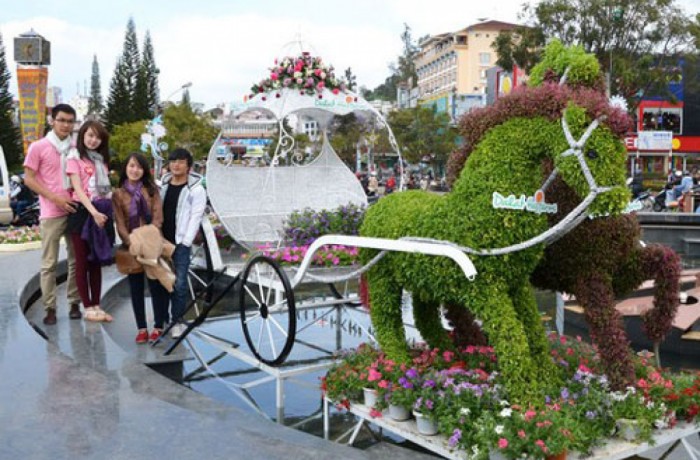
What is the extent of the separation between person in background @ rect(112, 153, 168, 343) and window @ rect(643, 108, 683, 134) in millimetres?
40761

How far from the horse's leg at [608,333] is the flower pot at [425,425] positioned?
3.58 ft

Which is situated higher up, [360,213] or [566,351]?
[360,213]

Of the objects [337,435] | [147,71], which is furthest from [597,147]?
[147,71]

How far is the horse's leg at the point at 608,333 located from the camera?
404 cm

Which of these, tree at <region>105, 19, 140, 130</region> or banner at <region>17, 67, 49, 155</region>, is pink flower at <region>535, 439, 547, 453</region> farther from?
tree at <region>105, 19, 140, 130</region>

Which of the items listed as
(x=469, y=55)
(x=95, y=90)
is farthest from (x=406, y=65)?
(x=95, y=90)

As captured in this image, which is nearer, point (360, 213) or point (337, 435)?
point (337, 435)

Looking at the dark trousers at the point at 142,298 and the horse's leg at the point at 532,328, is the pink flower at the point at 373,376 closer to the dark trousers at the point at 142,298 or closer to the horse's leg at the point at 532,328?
the horse's leg at the point at 532,328

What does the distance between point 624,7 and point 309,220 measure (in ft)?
82.2

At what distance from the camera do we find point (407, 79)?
85.6 metres

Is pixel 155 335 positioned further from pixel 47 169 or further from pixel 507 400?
pixel 507 400

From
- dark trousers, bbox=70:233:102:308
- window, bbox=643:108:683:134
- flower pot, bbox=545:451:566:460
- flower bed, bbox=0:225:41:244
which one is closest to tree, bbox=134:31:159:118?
window, bbox=643:108:683:134

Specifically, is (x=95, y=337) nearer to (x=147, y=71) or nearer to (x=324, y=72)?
(x=324, y=72)

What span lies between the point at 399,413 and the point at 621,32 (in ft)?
92.0
